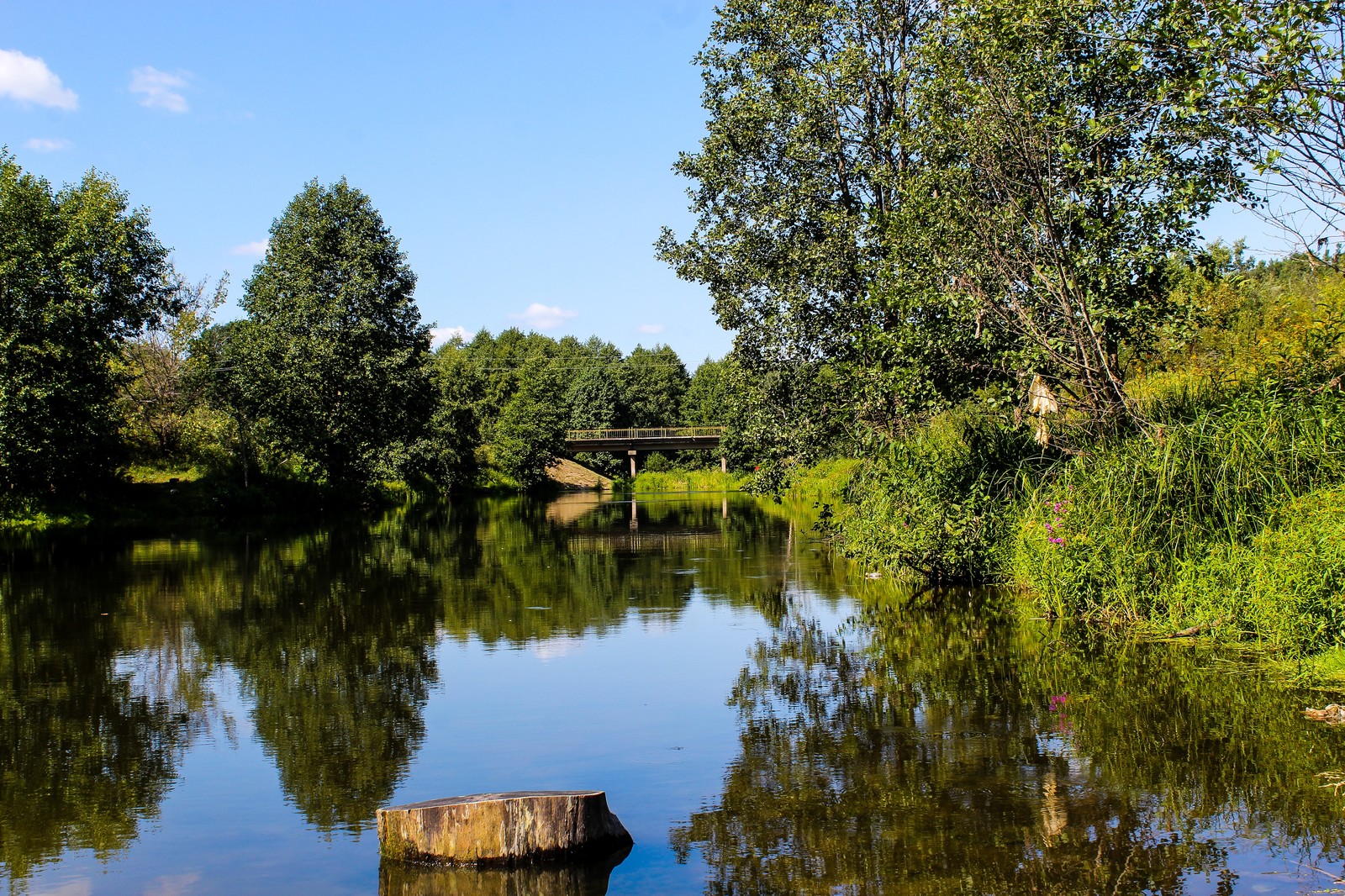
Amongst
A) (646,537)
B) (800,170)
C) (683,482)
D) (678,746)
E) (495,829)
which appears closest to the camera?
(495,829)

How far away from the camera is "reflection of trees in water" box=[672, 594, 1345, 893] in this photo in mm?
5805

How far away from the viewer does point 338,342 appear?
46125 mm

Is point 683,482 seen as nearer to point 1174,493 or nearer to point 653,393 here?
point 653,393

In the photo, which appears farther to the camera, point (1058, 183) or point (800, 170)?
point (800, 170)

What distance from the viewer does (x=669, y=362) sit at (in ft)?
442

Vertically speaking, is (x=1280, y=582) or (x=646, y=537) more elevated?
(x=1280, y=582)

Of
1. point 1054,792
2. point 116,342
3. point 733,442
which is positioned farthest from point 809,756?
point 116,342

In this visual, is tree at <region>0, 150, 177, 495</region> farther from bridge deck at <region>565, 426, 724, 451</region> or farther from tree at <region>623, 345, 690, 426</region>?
tree at <region>623, 345, 690, 426</region>

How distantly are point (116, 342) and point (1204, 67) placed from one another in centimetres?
4019

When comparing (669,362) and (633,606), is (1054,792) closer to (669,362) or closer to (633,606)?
(633,606)

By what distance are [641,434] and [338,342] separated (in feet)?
169

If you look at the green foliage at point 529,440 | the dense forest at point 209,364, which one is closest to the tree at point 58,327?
the dense forest at point 209,364

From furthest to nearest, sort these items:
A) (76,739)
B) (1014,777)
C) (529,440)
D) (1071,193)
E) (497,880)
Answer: (529,440)
(1071,193)
(76,739)
(1014,777)
(497,880)

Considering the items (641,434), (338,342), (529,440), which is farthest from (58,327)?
(641,434)
